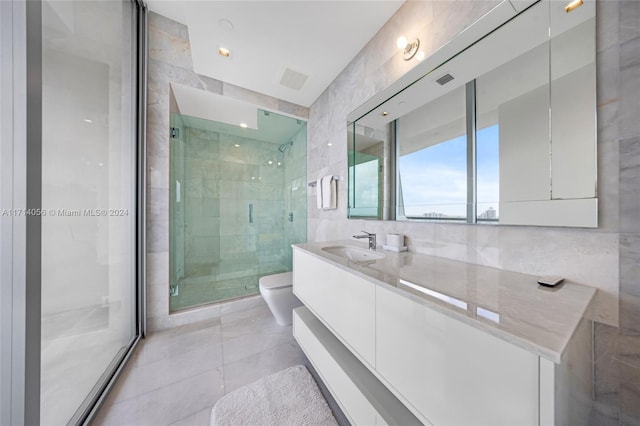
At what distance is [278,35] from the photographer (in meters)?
1.46

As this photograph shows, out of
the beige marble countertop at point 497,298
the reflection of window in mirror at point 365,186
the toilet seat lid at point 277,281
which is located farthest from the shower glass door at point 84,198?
the reflection of window in mirror at point 365,186

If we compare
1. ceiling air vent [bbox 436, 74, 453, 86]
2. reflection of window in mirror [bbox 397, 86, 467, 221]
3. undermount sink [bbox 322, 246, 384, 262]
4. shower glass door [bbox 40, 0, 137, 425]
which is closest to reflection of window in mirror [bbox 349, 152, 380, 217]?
reflection of window in mirror [bbox 397, 86, 467, 221]

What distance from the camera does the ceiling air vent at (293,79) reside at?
1.86 meters

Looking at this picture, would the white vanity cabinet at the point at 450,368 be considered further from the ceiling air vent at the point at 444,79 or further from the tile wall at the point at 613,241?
the ceiling air vent at the point at 444,79

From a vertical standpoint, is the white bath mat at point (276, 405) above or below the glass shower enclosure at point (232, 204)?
below

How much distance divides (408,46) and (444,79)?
14.0 inches

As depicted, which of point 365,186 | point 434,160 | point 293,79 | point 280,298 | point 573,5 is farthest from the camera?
point 293,79

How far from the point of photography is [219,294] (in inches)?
87.8

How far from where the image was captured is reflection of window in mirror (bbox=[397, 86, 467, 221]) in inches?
41.9

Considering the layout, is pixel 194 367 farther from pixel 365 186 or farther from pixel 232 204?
pixel 365 186

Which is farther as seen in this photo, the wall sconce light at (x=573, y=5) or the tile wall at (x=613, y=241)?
the wall sconce light at (x=573, y=5)

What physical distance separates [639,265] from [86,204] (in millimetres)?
2201

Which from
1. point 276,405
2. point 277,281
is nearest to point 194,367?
point 276,405

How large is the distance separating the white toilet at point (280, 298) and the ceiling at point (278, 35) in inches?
74.4
